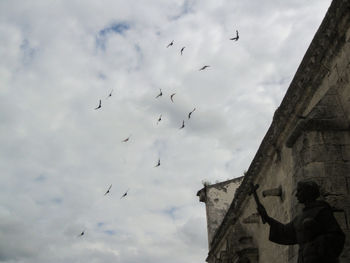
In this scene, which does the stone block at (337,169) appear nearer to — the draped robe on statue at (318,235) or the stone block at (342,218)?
the stone block at (342,218)

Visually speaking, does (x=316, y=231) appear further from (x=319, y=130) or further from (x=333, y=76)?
(x=333, y=76)

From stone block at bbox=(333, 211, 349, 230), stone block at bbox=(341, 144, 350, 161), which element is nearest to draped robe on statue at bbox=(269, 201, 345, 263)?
stone block at bbox=(333, 211, 349, 230)

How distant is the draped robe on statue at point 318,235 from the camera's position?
349cm

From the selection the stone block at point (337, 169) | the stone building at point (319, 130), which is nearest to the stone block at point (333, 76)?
the stone building at point (319, 130)

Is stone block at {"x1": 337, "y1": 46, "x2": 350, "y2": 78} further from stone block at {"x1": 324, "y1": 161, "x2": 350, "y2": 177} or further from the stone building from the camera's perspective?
stone block at {"x1": 324, "y1": 161, "x2": 350, "y2": 177}

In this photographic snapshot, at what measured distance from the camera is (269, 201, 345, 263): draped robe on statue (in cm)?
349

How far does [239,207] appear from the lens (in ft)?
37.1

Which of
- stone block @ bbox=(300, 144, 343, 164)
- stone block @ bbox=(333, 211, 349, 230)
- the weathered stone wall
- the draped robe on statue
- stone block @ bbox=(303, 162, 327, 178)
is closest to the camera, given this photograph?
the draped robe on statue

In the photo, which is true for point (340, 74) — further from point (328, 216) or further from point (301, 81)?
point (328, 216)

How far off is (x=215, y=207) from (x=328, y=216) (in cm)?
1545

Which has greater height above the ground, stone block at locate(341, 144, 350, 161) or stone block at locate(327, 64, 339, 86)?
stone block at locate(327, 64, 339, 86)

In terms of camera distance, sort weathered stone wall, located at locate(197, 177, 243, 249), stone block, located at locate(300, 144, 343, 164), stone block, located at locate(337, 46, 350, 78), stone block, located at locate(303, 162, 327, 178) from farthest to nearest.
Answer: weathered stone wall, located at locate(197, 177, 243, 249)
stone block, located at locate(337, 46, 350, 78)
stone block, located at locate(300, 144, 343, 164)
stone block, located at locate(303, 162, 327, 178)

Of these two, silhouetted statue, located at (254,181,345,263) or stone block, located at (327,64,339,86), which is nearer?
silhouetted statue, located at (254,181,345,263)

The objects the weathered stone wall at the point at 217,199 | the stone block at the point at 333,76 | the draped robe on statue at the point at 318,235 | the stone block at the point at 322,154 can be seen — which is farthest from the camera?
the weathered stone wall at the point at 217,199
